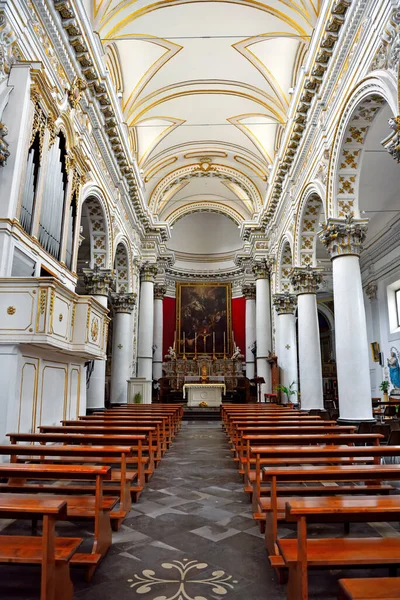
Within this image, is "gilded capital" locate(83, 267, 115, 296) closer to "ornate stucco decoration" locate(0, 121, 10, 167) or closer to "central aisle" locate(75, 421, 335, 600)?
"ornate stucco decoration" locate(0, 121, 10, 167)

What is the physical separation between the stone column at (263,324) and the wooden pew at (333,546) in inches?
623

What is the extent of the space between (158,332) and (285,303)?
841 cm

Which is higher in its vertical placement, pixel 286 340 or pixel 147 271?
pixel 147 271

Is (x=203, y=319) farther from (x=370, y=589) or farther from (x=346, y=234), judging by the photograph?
(x=370, y=589)

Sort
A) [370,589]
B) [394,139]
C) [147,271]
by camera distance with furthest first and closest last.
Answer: [147,271] → [394,139] → [370,589]

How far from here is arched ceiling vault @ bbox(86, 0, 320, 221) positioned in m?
11.0

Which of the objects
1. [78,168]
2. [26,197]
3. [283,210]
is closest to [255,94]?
[283,210]

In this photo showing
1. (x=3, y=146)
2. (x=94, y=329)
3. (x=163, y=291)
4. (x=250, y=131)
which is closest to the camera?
(x=3, y=146)

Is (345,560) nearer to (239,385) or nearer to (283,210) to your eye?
(283,210)

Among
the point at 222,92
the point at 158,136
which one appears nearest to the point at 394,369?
the point at 222,92

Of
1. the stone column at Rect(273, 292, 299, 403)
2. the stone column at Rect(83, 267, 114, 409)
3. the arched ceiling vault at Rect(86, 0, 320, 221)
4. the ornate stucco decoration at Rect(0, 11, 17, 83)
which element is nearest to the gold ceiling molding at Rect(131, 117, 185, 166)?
the arched ceiling vault at Rect(86, 0, 320, 221)

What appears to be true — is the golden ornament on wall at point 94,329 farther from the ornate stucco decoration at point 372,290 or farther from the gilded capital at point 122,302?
the ornate stucco decoration at point 372,290

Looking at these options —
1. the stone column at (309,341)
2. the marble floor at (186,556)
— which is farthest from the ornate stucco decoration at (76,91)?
the marble floor at (186,556)

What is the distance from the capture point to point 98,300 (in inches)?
519
